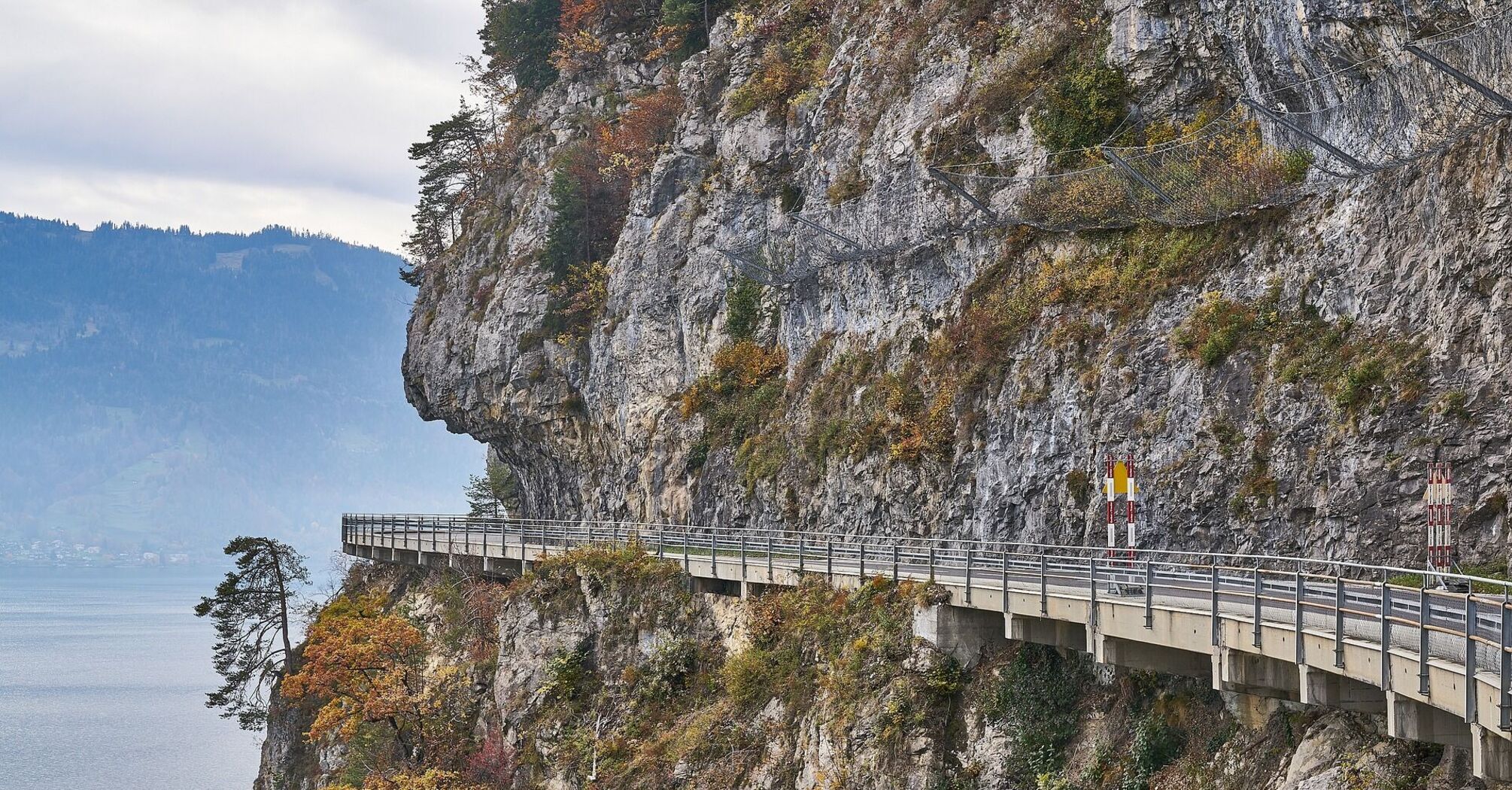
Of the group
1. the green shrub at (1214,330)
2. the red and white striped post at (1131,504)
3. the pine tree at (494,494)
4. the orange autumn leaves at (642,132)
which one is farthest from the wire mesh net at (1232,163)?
the pine tree at (494,494)

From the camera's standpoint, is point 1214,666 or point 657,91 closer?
point 1214,666

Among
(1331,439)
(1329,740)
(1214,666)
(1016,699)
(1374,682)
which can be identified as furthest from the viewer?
(1331,439)

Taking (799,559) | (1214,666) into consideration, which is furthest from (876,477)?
(1214,666)

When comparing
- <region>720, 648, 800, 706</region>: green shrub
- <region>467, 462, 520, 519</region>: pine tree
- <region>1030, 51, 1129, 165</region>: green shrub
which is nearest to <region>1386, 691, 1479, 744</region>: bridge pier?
<region>720, 648, 800, 706</region>: green shrub

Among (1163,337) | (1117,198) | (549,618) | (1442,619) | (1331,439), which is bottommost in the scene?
(549,618)

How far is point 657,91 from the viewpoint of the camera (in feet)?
196

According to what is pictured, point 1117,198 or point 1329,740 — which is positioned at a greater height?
point 1117,198

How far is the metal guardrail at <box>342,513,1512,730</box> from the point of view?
1288cm

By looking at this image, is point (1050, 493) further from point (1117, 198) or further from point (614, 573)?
point (614, 573)

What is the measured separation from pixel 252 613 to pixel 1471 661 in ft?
162

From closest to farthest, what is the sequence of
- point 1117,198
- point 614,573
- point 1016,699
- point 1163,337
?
point 1016,699, point 1163,337, point 1117,198, point 614,573

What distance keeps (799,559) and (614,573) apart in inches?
289

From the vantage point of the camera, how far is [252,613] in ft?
177

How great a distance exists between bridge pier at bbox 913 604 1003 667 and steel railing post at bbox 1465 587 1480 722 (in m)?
12.0
